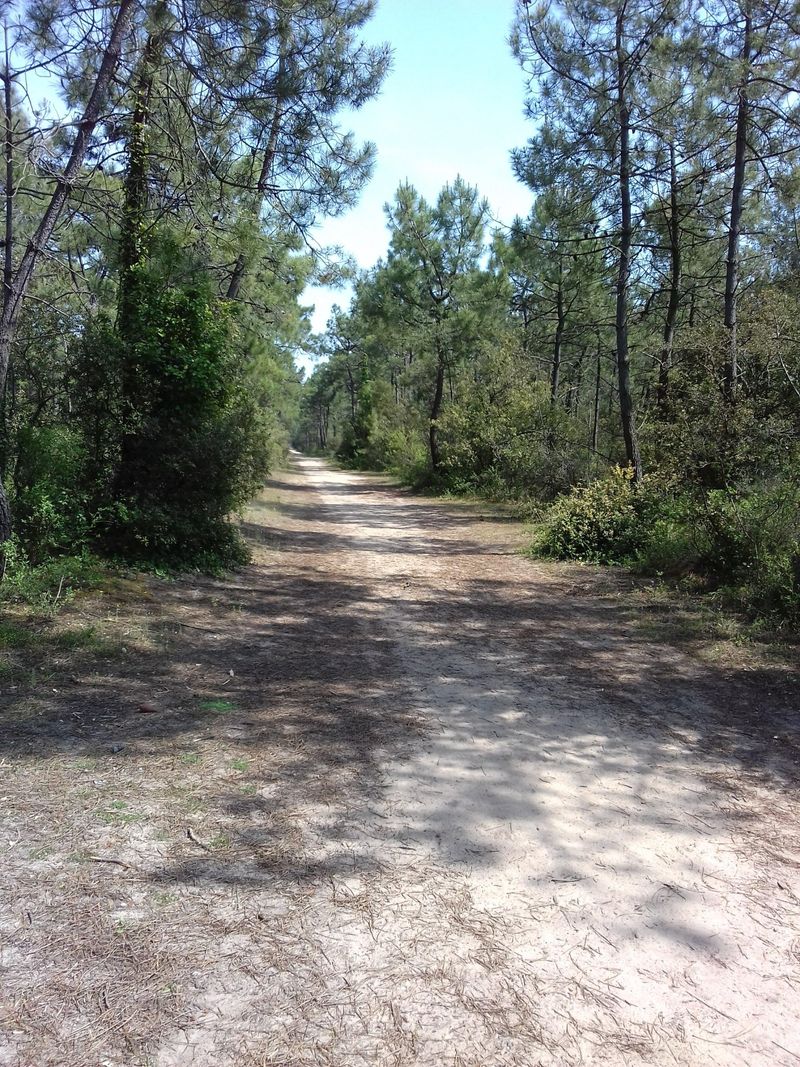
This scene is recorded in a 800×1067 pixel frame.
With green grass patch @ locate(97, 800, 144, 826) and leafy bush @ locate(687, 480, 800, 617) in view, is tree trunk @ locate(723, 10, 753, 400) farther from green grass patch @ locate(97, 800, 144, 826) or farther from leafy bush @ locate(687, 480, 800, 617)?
green grass patch @ locate(97, 800, 144, 826)

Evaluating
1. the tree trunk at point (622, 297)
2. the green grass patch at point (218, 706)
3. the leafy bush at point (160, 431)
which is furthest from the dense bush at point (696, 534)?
the leafy bush at point (160, 431)

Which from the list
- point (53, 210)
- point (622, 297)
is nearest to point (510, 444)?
point (622, 297)

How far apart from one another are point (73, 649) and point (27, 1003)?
367 cm

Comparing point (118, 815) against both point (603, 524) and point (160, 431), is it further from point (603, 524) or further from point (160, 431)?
point (603, 524)

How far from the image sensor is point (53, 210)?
649 centimetres

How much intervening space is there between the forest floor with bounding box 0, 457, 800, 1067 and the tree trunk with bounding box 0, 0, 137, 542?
229cm

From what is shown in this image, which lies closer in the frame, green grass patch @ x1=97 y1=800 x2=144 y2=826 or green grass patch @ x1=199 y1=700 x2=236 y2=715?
green grass patch @ x1=97 y1=800 x2=144 y2=826

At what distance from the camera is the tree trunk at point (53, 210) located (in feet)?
20.5

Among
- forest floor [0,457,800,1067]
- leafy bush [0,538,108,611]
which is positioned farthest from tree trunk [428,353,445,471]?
forest floor [0,457,800,1067]

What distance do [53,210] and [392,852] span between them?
6.29m

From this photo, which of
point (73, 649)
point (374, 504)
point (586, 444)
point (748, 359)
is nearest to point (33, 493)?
point (73, 649)

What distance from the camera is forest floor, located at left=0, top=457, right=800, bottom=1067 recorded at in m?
2.30

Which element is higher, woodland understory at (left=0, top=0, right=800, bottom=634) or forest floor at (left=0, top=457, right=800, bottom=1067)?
woodland understory at (left=0, top=0, right=800, bottom=634)

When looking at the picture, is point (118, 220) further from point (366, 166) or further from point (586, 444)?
point (586, 444)
